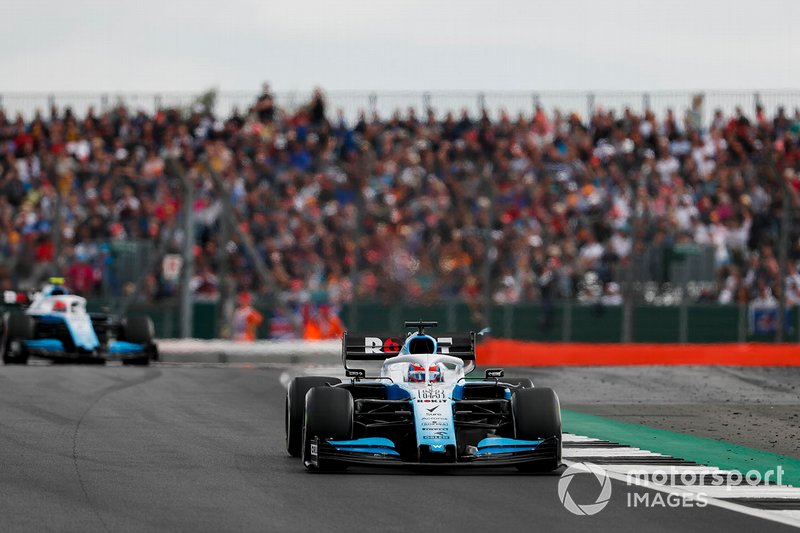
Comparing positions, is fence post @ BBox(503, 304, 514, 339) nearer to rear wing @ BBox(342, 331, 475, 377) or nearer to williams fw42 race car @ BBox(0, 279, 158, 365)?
williams fw42 race car @ BBox(0, 279, 158, 365)

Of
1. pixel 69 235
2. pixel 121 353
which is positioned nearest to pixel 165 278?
pixel 69 235

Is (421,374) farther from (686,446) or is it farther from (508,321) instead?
(508,321)

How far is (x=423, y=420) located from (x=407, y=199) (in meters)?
22.2

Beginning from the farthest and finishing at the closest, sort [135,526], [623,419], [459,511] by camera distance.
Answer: [623,419] → [459,511] → [135,526]

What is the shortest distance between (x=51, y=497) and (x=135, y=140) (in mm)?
26503

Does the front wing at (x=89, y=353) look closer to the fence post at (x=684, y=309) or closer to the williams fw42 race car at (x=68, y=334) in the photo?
the williams fw42 race car at (x=68, y=334)

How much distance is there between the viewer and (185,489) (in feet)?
30.6

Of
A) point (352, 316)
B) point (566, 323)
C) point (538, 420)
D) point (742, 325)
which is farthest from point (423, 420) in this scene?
point (742, 325)

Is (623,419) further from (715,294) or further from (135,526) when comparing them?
(715,294)

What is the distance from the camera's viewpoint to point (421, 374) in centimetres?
1098

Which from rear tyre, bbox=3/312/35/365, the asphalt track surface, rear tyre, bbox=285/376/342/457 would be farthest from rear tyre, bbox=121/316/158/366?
rear tyre, bbox=285/376/342/457

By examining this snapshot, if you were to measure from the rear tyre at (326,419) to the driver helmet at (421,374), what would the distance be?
1.80ft

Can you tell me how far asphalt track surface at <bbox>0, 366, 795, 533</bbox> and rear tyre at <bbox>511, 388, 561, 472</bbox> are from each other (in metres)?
0.17

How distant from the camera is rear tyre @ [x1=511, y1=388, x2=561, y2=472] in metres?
10.5
